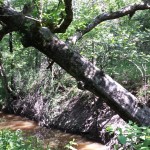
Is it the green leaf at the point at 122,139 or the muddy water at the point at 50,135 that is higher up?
the green leaf at the point at 122,139

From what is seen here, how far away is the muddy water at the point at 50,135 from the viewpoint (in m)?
8.32

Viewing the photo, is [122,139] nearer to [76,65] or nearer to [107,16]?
[76,65]

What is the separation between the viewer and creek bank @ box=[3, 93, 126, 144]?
8.47 metres

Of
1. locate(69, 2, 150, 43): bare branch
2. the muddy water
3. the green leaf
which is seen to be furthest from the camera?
the muddy water

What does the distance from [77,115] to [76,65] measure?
4.85 m

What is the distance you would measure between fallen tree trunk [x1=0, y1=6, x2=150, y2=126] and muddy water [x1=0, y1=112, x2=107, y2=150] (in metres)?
2.61

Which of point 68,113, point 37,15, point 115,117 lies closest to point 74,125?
point 68,113

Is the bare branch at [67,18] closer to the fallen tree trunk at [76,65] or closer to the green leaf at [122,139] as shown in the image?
the fallen tree trunk at [76,65]

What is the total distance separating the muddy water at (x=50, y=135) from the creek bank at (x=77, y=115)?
0.68 ft

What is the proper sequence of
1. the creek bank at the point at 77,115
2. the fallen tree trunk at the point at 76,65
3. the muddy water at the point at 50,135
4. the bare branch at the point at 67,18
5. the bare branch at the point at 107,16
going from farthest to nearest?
the creek bank at the point at 77,115 < the muddy water at the point at 50,135 < the bare branch at the point at 107,16 < the fallen tree trunk at the point at 76,65 < the bare branch at the point at 67,18

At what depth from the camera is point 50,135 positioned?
9477 millimetres

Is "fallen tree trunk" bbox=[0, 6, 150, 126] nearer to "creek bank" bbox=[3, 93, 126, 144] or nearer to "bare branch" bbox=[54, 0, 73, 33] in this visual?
"bare branch" bbox=[54, 0, 73, 33]

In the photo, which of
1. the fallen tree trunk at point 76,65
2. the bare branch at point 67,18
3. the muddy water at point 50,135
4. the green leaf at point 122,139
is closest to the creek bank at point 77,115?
the muddy water at point 50,135

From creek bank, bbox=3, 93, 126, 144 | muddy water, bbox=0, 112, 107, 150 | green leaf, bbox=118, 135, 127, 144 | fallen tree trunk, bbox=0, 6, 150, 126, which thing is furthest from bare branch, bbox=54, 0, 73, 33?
creek bank, bbox=3, 93, 126, 144
